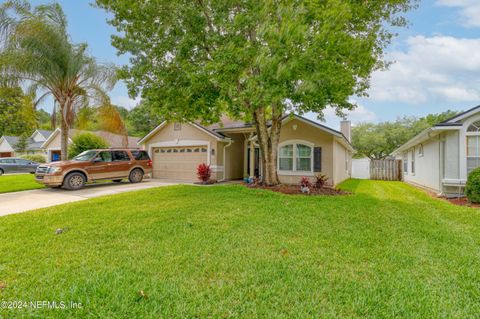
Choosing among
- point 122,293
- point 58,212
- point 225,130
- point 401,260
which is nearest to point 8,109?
point 225,130

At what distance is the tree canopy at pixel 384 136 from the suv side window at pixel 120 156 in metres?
25.8

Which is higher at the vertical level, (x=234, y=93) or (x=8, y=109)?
(x=8, y=109)

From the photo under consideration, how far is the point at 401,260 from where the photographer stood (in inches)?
143

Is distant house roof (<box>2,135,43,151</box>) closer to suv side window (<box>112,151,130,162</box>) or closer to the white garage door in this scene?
the white garage door

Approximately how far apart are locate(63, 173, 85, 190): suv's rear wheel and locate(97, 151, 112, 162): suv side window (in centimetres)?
114

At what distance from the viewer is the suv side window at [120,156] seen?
12353 mm

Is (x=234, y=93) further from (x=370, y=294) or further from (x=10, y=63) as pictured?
(x=10, y=63)

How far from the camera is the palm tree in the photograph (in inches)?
412

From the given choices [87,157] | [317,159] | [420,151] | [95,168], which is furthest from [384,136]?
[87,157]

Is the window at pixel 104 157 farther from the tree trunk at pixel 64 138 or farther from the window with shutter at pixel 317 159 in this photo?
the window with shutter at pixel 317 159

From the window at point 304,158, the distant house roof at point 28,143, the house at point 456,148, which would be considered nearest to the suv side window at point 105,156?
the window at point 304,158

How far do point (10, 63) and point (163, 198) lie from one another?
9118 millimetres

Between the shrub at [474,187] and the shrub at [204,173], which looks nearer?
the shrub at [474,187]

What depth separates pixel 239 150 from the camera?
615 inches
